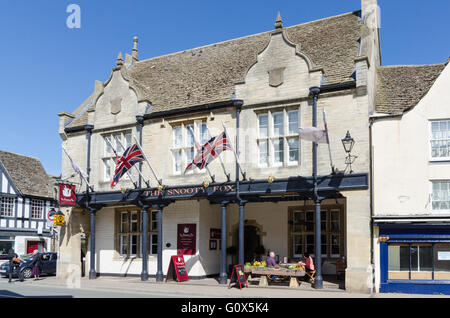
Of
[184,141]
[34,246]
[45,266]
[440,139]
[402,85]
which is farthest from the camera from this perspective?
[34,246]

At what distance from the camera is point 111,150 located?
2255 cm

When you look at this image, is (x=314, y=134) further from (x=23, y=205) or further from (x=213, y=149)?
(x=23, y=205)

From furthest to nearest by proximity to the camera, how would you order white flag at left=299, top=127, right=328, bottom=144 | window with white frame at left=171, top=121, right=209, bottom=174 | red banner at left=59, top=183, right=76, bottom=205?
red banner at left=59, top=183, right=76, bottom=205
window with white frame at left=171, top=121, right=209, bottom=174
white flag at left=299, top=127, right=328, bottom=144

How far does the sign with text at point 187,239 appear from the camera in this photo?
20.7m

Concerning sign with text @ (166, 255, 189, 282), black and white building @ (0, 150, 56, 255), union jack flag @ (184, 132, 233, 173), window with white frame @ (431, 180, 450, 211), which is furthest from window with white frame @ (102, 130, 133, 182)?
black and white building @ (0, 150, 56, 255)

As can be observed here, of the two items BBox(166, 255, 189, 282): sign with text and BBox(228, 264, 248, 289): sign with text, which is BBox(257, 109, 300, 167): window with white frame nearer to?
BBox(228, 264, 248, 289): sign with text

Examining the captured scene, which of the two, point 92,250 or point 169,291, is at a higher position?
point 92,250

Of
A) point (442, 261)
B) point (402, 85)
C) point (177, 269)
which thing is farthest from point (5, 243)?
point (442, 261)

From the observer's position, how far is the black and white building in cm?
3675

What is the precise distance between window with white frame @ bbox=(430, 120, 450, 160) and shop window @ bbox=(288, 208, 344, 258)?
519 centimetres

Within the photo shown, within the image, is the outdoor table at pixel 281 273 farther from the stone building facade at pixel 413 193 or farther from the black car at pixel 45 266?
the black car at pixel 45 266

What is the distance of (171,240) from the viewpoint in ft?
69.8

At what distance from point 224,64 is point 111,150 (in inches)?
258
